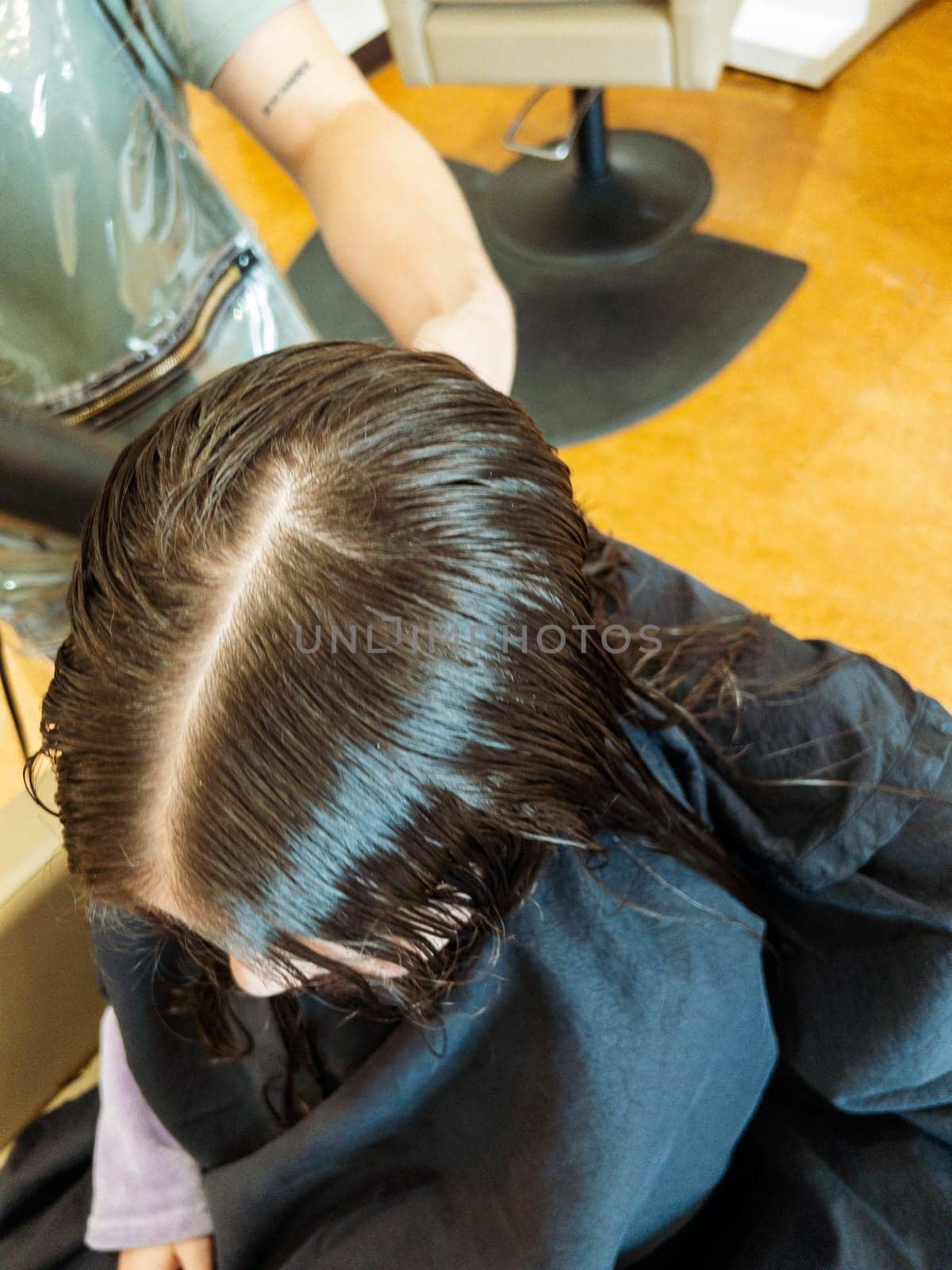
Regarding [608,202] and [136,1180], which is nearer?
[136,1180]

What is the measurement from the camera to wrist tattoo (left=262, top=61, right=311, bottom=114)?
80cm

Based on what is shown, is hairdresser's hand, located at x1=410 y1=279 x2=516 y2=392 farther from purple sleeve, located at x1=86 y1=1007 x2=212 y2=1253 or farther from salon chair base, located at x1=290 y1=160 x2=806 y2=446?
salon chair base, located at x1=290 y1=160 x2=806 y2=446

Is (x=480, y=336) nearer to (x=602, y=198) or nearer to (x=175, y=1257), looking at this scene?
(x=175, y=1257)

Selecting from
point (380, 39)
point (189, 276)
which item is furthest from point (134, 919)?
point (380, 39)

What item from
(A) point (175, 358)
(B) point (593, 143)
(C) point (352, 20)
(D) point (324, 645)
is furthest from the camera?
(C) point (352, 20)

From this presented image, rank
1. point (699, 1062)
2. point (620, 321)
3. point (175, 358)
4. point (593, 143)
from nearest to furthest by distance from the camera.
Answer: point (699, 1062)
point (175, 358)
point (620, 321)
point (593, 143)

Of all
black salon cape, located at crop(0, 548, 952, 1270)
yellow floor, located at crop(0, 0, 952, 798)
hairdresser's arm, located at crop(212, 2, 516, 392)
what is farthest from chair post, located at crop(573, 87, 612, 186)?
black salon cape, located at crop(0, 548, 952, 1270)

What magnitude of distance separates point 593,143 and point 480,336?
141cm

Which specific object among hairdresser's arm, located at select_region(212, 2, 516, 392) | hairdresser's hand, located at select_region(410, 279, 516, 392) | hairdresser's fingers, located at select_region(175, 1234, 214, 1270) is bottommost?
hairdresser's fingers, located at select_region(175, 1234, 214, 1270)

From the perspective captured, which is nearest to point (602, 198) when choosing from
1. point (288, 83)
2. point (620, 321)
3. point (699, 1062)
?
point (620, 321)

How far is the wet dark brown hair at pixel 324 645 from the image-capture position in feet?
1.45

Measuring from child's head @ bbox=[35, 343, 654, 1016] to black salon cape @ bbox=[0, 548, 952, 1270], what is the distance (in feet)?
0.56

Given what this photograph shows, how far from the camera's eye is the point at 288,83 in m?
0.80

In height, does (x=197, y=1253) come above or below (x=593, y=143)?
below
